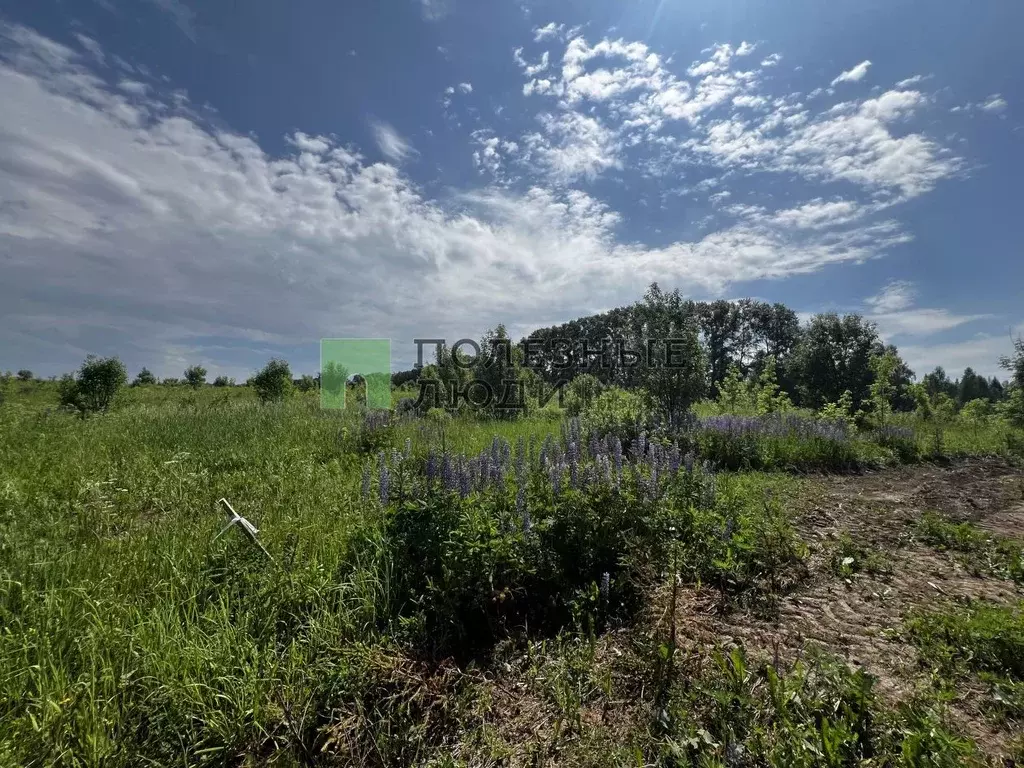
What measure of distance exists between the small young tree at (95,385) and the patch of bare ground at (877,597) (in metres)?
18.5

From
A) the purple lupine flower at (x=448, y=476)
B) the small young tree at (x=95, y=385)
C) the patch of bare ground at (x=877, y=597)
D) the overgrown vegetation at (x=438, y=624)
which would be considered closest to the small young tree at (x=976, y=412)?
the patch of bare ground at (x=877, y=597)

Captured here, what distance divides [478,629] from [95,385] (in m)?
17.7

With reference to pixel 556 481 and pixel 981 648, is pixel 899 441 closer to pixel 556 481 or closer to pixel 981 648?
pixel 981 648

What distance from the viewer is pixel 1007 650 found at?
231 cm

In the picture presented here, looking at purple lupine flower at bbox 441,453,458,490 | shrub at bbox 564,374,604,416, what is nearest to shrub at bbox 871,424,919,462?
shrub at bbox 564,374,604,416

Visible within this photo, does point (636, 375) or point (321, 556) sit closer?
point (321, 556)

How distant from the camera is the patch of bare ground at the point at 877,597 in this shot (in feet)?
7.34

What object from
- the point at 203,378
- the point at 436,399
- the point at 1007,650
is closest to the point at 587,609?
the point at 1007,650

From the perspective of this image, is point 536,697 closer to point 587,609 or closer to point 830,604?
point 587,609

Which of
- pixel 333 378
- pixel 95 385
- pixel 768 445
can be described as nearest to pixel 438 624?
pixel 768 445

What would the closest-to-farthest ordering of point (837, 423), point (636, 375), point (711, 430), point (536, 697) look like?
point (536, 697) → point (711, 430) → point (636, 375) → point (837, 423)

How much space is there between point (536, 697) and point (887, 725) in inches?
60.7

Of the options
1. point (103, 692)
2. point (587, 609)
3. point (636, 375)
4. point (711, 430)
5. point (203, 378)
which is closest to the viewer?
point (103, 692)

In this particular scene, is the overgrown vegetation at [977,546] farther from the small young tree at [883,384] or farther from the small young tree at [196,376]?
the small young tree at [196,376]
